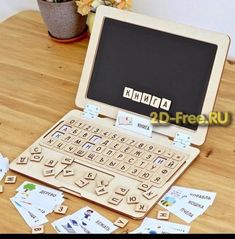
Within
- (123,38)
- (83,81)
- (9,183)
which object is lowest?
(9,183)

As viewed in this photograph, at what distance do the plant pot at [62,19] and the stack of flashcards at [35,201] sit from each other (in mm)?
631

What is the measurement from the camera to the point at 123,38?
1123 mm

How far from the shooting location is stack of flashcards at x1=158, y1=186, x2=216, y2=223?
35.9 inches

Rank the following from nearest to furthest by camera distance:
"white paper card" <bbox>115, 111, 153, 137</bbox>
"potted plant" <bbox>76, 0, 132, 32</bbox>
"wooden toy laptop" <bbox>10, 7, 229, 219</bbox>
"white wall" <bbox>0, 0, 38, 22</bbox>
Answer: "wooden toy laptop" <bbox>10, 7, 229, 219</bbox>
"white paper card" <bbox>115, 111, 153, 137</bbox>
"potted plant" <bbox>76, 0, 132, 32</bbox>
"white wall" <bbox>0, 0, 38, 22</bbox>

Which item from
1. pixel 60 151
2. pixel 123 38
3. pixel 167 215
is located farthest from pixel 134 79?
pixel 167 215

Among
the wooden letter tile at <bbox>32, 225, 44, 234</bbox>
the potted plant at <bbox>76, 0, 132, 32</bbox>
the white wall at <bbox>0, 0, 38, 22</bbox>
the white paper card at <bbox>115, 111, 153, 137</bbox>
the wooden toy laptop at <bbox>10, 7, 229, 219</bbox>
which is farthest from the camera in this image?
the white wall at <bbox>0, 0, 38, 22</bbox>

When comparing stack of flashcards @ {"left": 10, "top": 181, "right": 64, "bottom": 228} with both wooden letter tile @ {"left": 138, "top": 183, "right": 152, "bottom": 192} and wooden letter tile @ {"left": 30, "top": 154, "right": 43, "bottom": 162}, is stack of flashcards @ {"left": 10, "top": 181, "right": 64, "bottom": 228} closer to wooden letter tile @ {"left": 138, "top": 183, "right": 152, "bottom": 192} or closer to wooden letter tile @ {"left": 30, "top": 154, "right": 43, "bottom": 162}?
wooden letter tile @ {"left": 30, "top": 154, "right": 43, "bottom": 162}

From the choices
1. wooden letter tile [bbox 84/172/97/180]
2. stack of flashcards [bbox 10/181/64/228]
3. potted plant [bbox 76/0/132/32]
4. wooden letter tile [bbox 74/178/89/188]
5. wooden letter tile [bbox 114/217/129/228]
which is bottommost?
stack of flashcards [bbox 10/181/64/228]

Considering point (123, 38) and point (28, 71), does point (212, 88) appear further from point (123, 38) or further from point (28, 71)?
point (28, 71)

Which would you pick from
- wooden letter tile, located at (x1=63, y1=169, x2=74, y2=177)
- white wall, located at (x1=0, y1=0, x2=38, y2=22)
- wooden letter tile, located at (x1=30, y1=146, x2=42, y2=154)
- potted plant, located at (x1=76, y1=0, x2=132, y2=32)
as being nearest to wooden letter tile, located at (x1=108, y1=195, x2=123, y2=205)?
wooden letter tile, located at (x1=63, y1=169, x2=74, y2=177)

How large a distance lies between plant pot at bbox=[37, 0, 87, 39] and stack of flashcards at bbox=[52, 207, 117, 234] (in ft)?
2.36

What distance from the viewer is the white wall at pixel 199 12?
4.53 feet

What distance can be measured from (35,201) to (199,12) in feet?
2.61

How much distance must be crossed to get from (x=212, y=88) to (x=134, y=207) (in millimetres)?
314
